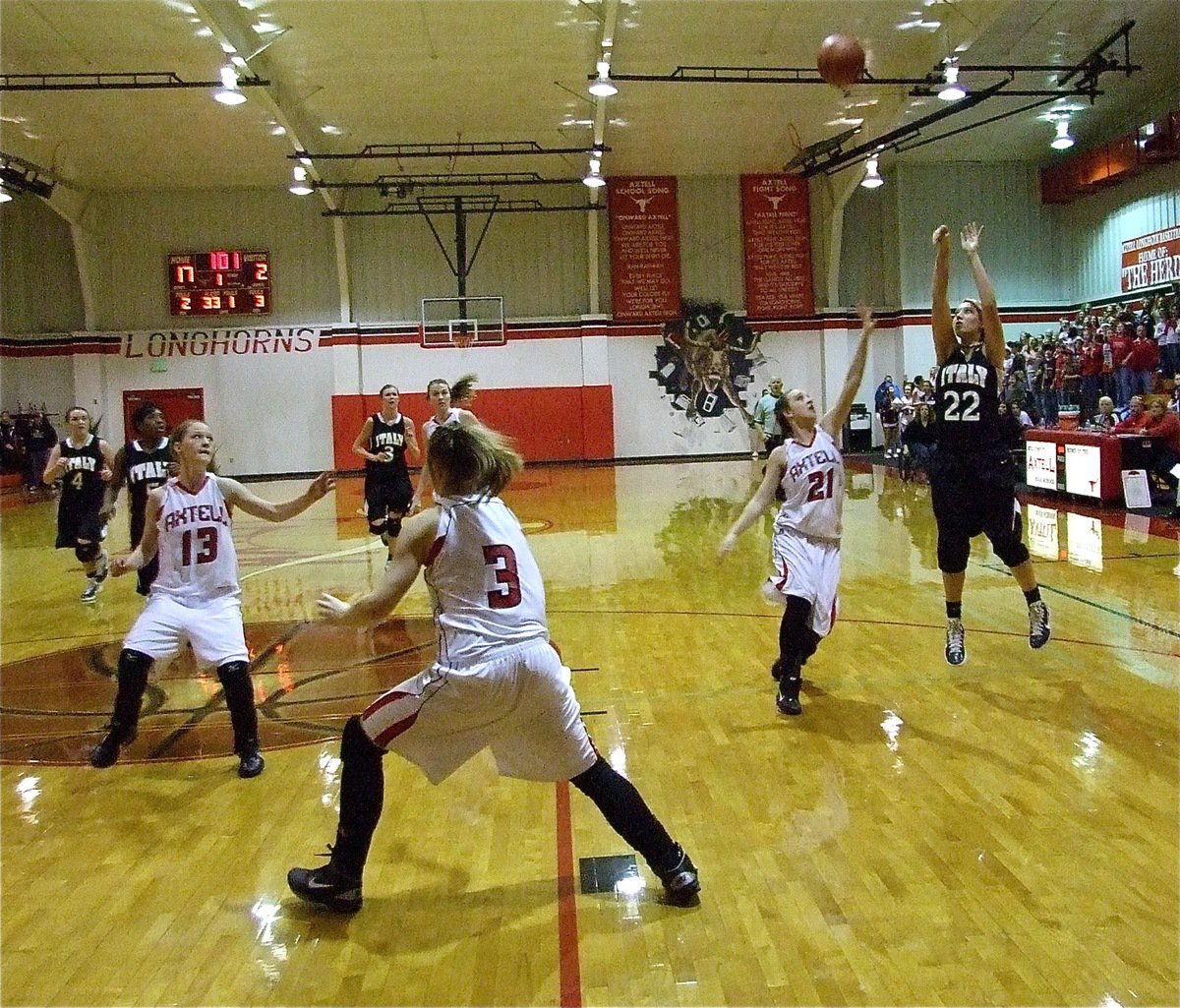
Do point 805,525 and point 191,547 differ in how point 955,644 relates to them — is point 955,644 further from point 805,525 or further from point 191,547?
point 191,547

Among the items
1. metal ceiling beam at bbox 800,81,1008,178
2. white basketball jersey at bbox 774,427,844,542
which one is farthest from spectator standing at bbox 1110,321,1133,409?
white basketball jersey at bbox 774,427,844,542

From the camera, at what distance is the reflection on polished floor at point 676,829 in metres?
2.74

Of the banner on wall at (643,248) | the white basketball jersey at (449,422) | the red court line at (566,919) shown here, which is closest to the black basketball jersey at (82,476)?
the white basketball jersey at (449,422)

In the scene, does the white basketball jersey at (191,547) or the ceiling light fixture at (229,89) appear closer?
the white basketball jersey at (191,547)

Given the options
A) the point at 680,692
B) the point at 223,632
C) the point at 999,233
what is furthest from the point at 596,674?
the point at 999,233

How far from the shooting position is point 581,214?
24.9m

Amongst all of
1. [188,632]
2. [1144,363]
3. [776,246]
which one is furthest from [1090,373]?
[188,632]

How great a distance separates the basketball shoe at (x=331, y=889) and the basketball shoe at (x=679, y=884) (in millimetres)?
904

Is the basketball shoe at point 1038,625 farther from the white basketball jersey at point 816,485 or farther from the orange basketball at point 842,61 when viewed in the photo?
the orange basketball at point 842,61

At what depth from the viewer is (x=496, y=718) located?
2979 millimetres

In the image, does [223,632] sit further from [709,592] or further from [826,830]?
[709,592]

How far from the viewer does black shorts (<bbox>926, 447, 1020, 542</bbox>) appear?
17.4ft

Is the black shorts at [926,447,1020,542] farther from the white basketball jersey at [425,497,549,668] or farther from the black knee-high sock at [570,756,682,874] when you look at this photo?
the white basketball jersey at [425,497,549,668]

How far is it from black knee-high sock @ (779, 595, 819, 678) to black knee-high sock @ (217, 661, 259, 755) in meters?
2.39
